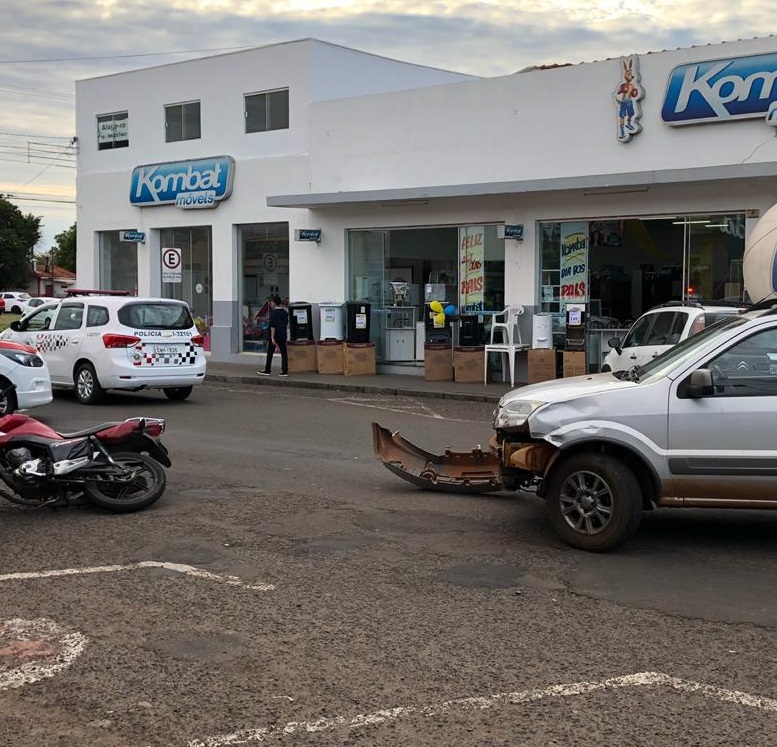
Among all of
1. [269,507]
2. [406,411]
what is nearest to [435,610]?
[269,507]

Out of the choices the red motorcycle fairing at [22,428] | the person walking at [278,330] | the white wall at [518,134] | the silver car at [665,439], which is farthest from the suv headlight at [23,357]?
the white wall at [518,134]

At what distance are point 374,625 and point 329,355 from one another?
16151 mm

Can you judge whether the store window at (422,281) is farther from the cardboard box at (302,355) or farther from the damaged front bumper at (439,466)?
the damaged front bumper at (439,466)

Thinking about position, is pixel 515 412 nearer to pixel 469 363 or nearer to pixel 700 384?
pixel 700 384

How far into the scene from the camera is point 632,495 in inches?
264

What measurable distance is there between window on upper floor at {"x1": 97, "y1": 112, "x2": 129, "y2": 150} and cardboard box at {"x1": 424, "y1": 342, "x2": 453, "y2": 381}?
12.5 m

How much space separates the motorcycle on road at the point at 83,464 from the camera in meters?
7.64

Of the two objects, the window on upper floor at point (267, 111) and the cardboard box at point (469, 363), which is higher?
the window on upper floor at point (267, 111)

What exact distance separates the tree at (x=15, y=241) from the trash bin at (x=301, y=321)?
63.5 metres

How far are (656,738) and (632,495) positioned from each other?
281cm

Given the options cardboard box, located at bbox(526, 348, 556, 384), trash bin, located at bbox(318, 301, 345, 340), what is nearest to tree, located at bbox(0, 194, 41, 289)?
trash bin, located at bbox(318, 301, 345, 340)

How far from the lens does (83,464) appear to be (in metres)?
7.79

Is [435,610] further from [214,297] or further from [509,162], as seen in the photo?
[214,297]

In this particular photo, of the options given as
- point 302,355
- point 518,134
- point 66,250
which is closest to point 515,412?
point 518,134
